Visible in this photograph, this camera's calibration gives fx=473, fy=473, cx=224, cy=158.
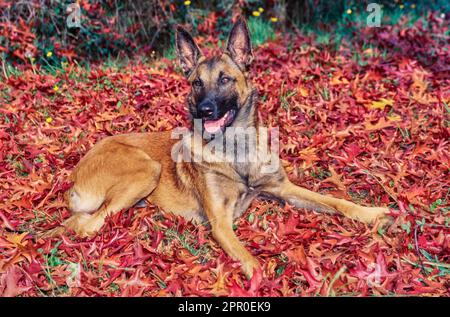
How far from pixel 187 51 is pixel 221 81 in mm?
457

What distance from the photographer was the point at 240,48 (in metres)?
3.77

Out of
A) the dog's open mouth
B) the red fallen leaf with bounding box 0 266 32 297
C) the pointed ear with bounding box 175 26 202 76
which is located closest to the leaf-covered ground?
the red fallen leaf with bounding box 0 266 32 297

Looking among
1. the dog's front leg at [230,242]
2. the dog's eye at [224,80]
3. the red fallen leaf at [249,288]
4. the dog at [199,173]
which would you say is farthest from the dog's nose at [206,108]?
the red fallen leaf at [249,288]

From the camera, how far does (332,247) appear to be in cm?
299

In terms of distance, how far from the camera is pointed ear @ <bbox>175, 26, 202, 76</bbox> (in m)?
3.85

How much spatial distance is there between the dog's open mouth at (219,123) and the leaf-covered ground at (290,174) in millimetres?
660

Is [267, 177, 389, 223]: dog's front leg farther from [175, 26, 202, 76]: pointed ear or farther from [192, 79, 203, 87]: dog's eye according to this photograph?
[175, 26, 202, 76]: pointed ear

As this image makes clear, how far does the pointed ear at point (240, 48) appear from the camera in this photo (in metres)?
3.74

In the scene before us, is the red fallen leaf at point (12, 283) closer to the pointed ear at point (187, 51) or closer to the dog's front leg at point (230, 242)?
the dog's front leg at point (230, 242)

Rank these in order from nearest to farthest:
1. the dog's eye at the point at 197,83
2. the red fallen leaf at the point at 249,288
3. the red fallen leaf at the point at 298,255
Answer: the red fallen leaf at the point at 249,288 < the red fallen leaf at the point at 298,255 < the dog's eye at the point at 197,83

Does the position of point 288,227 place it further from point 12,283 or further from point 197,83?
point 12,283

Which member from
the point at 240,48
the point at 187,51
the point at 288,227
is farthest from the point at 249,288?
the point at 187,51
